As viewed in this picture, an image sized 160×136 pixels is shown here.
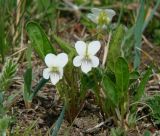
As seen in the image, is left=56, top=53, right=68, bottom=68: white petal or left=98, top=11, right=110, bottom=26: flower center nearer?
left=56, top=53, right=68, bottom=68: white petal

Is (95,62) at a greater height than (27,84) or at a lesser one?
greater

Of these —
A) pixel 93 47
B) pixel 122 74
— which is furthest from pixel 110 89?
pixel 93 47

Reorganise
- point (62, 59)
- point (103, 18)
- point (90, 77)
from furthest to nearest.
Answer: point (103, 18) < point (90, 77) < point (62, 59)

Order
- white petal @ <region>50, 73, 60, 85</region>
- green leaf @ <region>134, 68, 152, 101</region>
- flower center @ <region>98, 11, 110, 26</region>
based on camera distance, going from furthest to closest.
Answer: flower center @ <region>98, 11, 110, 26</region> → green leaf @ <region>134, 68, 152, 101</region> → white petal @ <region>50, 73, 60, 85</region>

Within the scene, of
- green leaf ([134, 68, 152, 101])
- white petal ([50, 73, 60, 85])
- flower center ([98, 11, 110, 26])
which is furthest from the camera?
flower center ([98, 11, 110, 26])

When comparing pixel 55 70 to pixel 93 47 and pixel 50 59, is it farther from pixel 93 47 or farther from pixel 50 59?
pixel 93 47

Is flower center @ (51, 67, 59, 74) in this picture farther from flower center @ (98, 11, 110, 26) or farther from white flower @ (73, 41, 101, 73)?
flower center @ (98, 11, 110, 26)

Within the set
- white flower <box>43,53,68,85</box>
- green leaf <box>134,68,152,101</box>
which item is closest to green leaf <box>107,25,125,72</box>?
green leaf <box>134,68,152,101</box>
